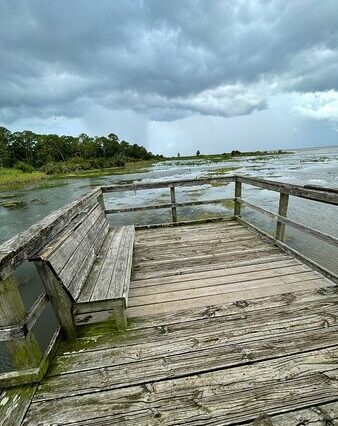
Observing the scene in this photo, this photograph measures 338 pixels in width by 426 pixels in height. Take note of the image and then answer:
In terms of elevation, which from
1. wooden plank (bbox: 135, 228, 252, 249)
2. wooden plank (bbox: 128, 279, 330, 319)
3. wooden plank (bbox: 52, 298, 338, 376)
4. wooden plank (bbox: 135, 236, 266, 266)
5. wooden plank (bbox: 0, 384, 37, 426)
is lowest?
wooden plank (bbox: 135, 228, 252, 249)

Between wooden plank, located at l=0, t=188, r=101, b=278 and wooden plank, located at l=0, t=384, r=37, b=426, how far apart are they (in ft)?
2.96

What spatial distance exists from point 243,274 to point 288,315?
0.86 meters

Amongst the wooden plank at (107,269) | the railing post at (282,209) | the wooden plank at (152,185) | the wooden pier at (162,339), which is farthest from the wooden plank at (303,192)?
the wooden plank at (107,269)

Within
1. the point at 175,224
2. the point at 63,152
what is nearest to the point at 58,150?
the point at 63,152

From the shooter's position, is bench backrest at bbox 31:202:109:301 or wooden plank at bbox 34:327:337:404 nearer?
wooden plank at bbox 34:327:337:404

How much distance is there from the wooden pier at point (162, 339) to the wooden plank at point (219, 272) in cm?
2

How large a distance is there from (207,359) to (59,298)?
4.27ft

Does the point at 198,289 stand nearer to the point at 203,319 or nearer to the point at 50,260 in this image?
the point at 203,319

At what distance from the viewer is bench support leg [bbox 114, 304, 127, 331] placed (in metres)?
2.20

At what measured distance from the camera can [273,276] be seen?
3080 millimetres

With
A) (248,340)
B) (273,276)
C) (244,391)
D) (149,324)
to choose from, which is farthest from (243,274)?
(244,391)

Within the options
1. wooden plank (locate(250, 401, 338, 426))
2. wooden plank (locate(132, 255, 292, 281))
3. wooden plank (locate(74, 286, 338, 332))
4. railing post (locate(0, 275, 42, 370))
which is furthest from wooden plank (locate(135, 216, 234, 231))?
Result: wooden plank (locate(250, 401, 338, 426))

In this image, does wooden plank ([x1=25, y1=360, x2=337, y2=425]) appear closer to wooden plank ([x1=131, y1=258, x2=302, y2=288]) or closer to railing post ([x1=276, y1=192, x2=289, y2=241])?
wooden plank ([x1=131, y1=258, x2=302, y2=288])

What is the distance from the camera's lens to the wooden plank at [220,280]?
2.95 metres
